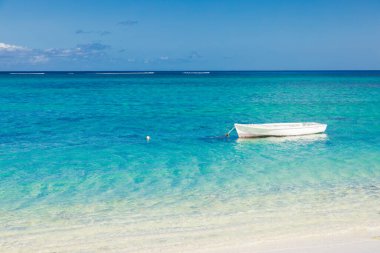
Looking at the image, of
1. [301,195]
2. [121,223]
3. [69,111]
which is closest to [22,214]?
[121,223]

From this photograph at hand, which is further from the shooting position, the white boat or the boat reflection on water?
the white boat

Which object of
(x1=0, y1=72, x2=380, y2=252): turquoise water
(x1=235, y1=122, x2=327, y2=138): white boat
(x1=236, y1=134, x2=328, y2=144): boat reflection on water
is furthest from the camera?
(x1=235, y1=122, x2=327, y2=138): white boat

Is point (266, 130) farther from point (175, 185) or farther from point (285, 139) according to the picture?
point (175, 185)

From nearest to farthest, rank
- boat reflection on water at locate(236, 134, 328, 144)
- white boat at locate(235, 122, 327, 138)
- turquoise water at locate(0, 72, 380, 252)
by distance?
turquoise water at locate(0, 72, 380, 252) < boat reflection on water at locate(236, 134, 328, 144) < white boat at locate(235, 122, 327, 138)

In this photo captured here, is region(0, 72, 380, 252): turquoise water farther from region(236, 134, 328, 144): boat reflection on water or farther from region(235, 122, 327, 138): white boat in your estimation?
region(235, 122, 327, 138): white boat

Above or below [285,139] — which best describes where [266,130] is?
above

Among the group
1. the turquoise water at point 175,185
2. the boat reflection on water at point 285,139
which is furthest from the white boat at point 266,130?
the turquoise water at point 175,185

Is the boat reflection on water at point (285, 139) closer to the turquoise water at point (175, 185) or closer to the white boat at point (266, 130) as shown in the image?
the turquoise water at point (175, 185)

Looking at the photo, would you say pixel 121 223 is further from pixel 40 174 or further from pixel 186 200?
pixel 40 174


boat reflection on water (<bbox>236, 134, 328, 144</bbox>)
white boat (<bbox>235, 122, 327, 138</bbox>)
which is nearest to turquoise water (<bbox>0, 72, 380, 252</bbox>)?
boat reflection on water (<bbox>236, 134, 328, 144</bbox>)

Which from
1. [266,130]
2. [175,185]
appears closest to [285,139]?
[266,130]

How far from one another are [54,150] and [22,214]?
373 inches

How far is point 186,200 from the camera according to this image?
12.6 m

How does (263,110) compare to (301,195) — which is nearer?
(301,195)
